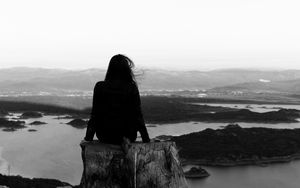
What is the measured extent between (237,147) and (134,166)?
92.6ft

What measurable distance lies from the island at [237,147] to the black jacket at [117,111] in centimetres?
2435

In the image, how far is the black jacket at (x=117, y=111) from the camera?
258cm

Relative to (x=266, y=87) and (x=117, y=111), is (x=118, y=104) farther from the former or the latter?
(x=266, y=87)

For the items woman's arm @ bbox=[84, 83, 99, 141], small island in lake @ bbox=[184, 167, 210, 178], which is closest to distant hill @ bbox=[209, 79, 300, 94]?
small island in lake @ bbox=[184, 167, 210, 178]

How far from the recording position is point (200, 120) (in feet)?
147

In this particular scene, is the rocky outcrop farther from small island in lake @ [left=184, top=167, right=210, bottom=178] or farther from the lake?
small island in lake @ [left=184, top=167, right=210, bottom=178]

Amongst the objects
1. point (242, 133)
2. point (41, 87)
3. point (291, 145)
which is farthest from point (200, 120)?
point (41, 87)

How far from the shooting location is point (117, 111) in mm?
2617

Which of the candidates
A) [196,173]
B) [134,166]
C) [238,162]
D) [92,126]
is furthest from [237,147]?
[134,166]

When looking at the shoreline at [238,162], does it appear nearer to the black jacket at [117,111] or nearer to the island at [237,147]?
the island at [237,147]

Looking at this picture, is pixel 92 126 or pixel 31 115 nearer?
pixel 92 126

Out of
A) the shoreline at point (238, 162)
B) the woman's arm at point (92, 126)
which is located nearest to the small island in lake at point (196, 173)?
the shoreline at point (238, 162)

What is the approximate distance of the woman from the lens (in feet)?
8.46

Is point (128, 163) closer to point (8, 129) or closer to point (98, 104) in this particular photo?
point (98, 104)
